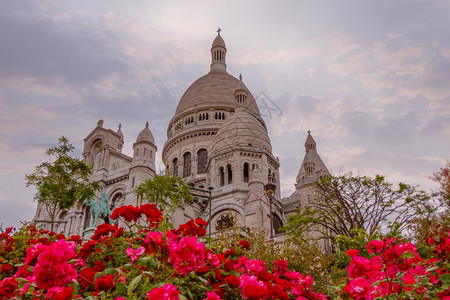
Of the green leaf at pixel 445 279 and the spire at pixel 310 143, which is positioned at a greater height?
the spire at pixel 310 143

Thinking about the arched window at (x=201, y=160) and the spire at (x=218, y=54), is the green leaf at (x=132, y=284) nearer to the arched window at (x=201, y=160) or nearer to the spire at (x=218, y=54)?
the arched window at (x=201, y=160)

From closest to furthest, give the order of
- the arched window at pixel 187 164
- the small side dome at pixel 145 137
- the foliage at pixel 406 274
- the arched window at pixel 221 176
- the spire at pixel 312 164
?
the foliage at pixel 406 274 < the arched window at pixel 221 176 < the small side dome at pixel 145 137 < the spire at pixel 312 164 < the arched window at pixel 187 164

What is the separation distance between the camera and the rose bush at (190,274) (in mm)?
3998

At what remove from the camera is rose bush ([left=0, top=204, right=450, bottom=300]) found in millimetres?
3998

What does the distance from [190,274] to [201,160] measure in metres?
43.2

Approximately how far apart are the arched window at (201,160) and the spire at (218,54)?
67.9 feet

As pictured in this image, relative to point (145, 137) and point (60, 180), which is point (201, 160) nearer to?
point (145, 137)

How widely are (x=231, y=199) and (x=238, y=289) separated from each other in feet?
90.6

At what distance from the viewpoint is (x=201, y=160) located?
47.9 metres

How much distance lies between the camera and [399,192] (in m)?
19.8

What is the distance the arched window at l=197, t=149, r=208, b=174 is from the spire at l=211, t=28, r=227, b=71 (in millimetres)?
20697

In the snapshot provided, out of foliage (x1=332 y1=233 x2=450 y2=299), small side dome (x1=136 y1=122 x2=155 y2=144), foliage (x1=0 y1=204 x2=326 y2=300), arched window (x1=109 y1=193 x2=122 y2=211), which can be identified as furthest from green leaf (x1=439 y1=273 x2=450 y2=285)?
arched window (x1=109 y1=193 x2=122 y2=211)

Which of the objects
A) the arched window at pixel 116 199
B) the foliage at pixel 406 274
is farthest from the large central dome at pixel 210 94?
the foliage at pixel 406 274

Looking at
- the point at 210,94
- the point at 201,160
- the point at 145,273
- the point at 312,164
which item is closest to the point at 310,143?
the point at 312,164
